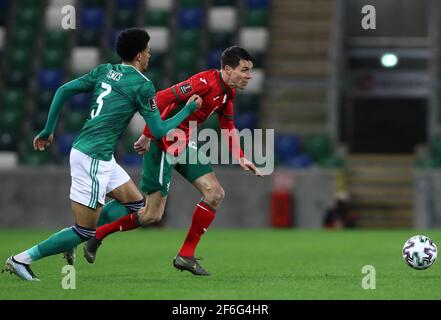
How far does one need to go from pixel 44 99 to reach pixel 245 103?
393 centimetres

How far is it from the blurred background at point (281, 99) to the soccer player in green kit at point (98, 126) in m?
10.9

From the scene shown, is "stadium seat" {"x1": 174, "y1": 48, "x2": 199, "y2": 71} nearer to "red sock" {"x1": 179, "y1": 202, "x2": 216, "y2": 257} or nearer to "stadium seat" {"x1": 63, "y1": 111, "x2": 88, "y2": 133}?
"stadium seat" {"x1": 63, "y1": 111, "x2": 88, "y2": 133}

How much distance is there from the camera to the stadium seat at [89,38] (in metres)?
23.0

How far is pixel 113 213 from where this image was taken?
9.70 metres

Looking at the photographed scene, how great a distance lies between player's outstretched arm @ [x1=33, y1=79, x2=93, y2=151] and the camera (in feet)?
27.2

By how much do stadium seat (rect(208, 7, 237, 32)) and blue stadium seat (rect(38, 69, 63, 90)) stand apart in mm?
3284

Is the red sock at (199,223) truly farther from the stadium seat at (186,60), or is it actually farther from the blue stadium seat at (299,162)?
the stadium seat at (186,60)

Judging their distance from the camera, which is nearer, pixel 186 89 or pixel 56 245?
pixel 56 245

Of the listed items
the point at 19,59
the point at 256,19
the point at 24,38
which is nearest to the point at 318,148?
the point at 256,19

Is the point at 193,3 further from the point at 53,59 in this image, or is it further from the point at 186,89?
the point at 186,89

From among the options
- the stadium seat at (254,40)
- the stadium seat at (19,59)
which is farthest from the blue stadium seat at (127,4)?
the stadium seat at (254,40)

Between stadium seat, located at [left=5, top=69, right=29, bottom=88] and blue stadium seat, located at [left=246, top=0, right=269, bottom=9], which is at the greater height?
blue stadium seat, located at [left=246, top=0, right=269, bottom=9]

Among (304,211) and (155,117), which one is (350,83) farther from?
(155,117)

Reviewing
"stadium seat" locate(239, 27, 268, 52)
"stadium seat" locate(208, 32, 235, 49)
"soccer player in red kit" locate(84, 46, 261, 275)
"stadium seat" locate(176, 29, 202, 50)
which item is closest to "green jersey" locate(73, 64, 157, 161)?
"soccer player in red kit" locate(84, 46, 261, 275)
